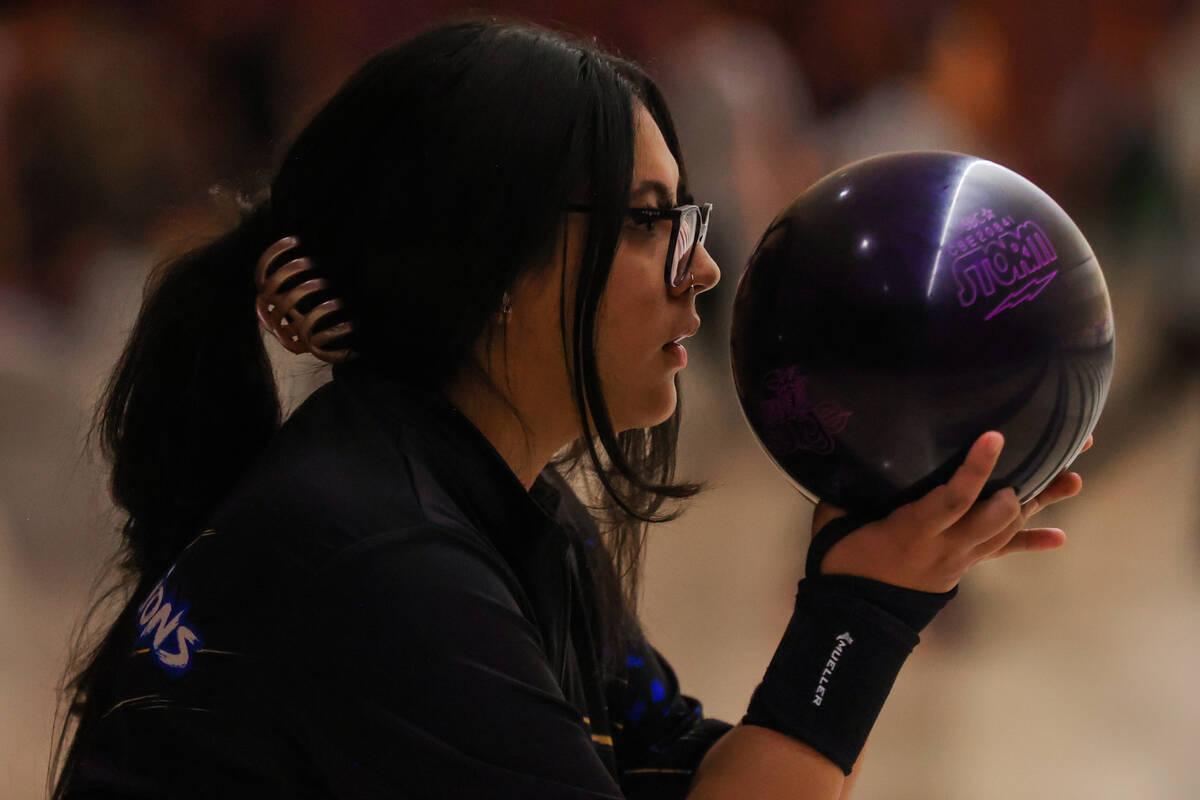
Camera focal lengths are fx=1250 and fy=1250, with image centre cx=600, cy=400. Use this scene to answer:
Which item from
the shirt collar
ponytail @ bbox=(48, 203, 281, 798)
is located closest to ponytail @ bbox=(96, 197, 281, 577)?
ponytail @ bbox=(48, 203, 281, 798)

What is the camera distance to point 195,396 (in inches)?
51.9

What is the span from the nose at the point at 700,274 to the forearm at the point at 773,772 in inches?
17.7

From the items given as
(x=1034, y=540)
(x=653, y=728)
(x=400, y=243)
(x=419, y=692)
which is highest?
(x=400, y=243)

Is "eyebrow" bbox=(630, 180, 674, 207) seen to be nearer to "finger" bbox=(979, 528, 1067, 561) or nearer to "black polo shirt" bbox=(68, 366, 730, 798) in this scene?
"black polo shirt" bbox=(68, 366, 730, 798)

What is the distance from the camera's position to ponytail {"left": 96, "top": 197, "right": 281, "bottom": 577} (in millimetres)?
1320

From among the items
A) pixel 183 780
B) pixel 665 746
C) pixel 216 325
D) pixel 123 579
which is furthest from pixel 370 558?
pixel 665 746

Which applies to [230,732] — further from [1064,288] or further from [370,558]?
[1064,288]

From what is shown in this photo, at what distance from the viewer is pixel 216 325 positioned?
1.32 metres

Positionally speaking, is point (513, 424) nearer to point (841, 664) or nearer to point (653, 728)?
point (841, 664)

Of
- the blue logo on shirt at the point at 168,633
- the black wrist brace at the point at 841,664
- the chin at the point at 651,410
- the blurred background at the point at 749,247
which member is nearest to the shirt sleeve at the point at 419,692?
the blue logo on shirt at the point at 168,633

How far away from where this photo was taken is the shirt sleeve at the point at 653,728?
4.95ft

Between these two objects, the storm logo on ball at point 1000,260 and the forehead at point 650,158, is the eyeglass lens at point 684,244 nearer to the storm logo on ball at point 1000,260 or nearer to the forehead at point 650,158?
the forehead at point 650,158

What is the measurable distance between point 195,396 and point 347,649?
435mm

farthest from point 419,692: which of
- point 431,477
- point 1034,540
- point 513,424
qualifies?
point 1034,540
